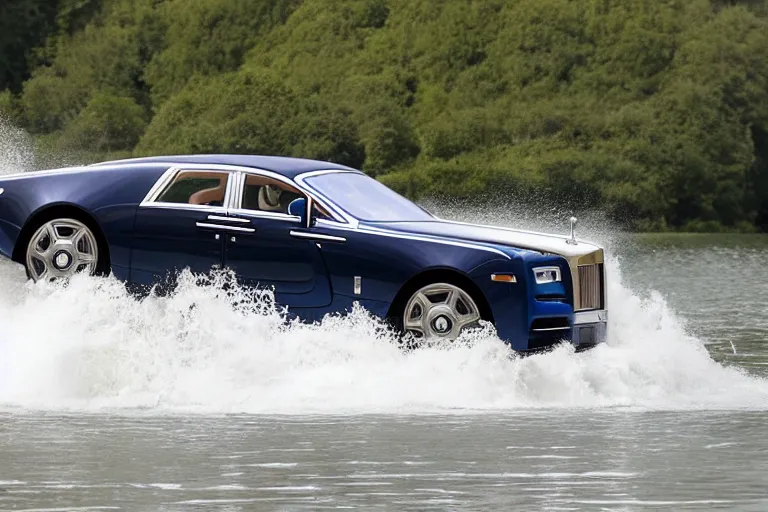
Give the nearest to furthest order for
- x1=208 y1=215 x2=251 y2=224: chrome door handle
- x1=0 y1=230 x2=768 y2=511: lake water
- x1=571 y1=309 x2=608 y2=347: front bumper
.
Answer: x1=0 y1=230 x2=768 y2=511: lake water → x1=571 y1=309 x2=608 y2=347: front bumper → x1=208 y1=215 x2=251 y2=224: chrome door handle

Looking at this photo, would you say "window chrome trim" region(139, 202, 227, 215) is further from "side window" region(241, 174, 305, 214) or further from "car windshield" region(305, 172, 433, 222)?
"car windshield" region(305, 172, 433, 222)

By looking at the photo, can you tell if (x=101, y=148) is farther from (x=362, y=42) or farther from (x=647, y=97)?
(x=647, y=97)

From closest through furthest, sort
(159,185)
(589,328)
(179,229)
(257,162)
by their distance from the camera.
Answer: (589,328), (179,229), (159,185), (257,162)

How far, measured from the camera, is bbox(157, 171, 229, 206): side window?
42.8 ft

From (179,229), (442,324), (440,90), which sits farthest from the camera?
(440,90)

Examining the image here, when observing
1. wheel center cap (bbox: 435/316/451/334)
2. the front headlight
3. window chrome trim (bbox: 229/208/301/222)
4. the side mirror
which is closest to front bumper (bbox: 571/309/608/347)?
the front headlight

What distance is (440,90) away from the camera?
100438mm

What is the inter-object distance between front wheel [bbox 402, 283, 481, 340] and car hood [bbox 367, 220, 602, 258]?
385mm

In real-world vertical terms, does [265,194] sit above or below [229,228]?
above

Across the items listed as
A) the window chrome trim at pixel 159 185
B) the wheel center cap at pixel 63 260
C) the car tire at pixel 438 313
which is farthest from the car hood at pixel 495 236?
the wheel center cap at pixel 63 260

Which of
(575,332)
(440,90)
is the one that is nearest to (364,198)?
(575,332)

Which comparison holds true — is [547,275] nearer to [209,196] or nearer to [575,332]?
[575,332]

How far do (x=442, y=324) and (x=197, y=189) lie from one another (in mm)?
2158

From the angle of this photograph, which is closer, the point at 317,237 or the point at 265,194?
the point at 317,237
